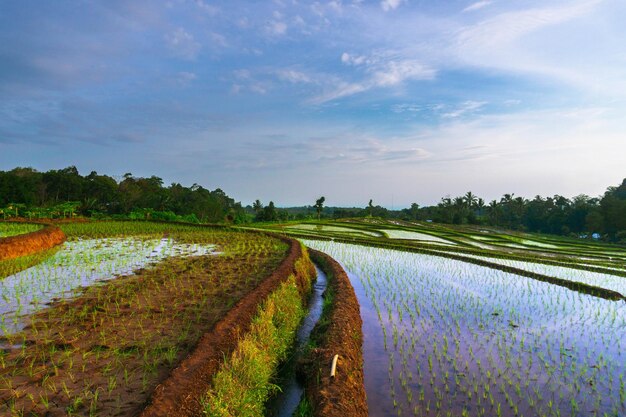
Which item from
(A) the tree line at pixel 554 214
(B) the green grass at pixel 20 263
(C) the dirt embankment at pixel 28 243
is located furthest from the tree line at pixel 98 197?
(A) the tree line at pixel 554 214

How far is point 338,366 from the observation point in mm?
4195

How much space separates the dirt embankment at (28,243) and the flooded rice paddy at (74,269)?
0.55 meters

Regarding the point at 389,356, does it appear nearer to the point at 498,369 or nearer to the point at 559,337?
the point at 498,369

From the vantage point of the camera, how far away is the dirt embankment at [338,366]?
3.49m

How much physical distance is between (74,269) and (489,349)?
376 inches

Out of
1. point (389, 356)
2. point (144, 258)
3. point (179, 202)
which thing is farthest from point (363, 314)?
point (179, 202)

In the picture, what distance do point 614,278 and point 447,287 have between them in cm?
673

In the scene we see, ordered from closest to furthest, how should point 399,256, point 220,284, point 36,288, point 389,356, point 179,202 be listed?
point 389,356, point 36,288, point 220,284, point 399,256, point 179,202

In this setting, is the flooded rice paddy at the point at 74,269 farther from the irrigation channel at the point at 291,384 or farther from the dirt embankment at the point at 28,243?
the irrigation channel at the point at 291,384

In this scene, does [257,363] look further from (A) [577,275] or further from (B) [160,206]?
(B) [160,206]

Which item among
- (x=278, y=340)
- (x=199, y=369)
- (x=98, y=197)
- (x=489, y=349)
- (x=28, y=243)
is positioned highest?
(x=98, y=197)

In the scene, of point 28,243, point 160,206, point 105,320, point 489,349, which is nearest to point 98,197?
point 160,206

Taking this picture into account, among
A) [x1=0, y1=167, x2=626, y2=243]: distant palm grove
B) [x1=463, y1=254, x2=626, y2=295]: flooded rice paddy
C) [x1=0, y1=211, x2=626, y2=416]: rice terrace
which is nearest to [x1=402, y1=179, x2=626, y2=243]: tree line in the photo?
[x1=0, y1=167, x2=626, y2=243]: distant palm grove

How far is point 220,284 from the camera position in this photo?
308 inches
